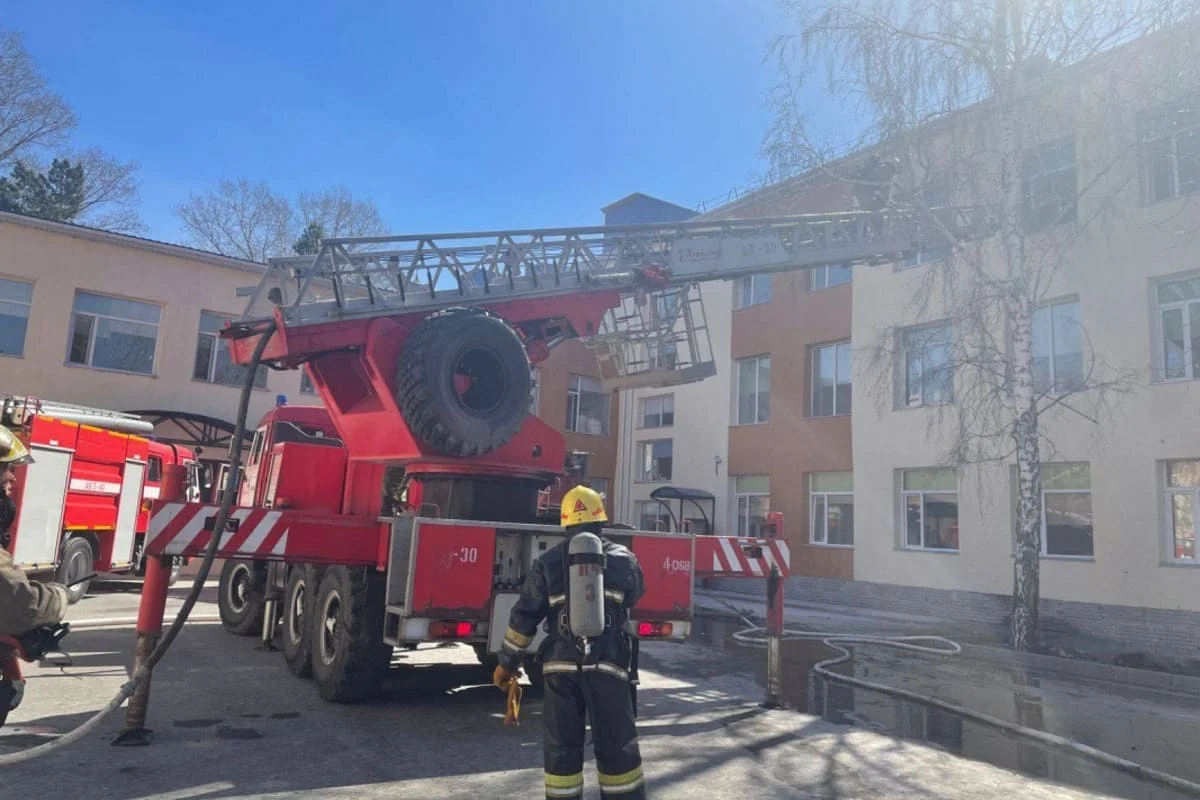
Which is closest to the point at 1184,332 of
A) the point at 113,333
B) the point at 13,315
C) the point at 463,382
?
the point at 463,382

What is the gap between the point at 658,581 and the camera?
22.2 ft

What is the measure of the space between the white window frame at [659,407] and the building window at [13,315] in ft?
54.2

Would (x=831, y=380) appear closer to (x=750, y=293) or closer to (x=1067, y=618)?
(x=750, y=293)

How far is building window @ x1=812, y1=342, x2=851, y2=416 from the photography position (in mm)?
19422

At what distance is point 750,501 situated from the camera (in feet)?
70.8

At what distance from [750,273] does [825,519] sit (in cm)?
1087

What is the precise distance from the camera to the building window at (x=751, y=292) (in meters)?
21.8

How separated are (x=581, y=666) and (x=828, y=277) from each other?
1752 centimetres

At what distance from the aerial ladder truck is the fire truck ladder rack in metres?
0.02

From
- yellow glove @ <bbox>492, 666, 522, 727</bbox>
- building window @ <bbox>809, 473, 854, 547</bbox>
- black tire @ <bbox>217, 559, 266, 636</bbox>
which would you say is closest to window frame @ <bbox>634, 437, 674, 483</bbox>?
building window @ <bbox>809, 473, 854, 547</bbox>

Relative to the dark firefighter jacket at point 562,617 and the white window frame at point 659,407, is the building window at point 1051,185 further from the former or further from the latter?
the dark firefighter jacket at point 562,617

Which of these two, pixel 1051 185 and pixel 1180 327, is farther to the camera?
pixel 1051 185

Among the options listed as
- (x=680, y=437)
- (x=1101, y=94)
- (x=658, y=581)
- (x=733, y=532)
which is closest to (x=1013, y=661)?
(x=658, y=581)

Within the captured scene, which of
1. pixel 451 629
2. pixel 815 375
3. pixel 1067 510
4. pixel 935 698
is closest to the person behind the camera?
pixel 451 629
